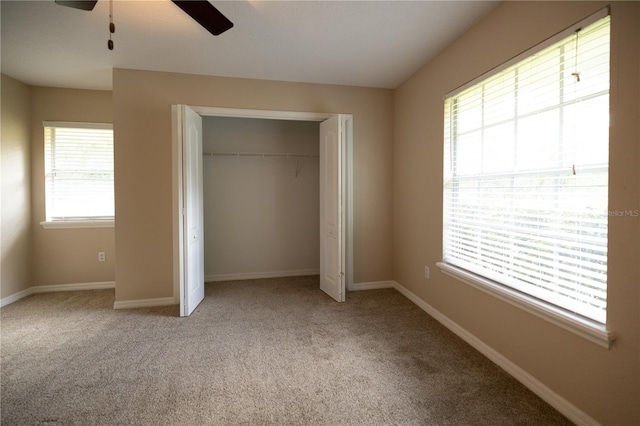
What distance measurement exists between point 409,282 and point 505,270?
57.9 inches

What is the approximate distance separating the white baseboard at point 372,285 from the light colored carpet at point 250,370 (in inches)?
20.7

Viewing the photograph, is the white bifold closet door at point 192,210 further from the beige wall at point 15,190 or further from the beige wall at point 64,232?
the beige wall at point 15,190

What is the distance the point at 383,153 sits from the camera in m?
3.88

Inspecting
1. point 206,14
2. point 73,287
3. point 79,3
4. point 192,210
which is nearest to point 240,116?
point 192,210

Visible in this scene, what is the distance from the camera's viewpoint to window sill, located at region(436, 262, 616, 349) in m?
1.50

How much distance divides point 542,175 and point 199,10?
2355 mm

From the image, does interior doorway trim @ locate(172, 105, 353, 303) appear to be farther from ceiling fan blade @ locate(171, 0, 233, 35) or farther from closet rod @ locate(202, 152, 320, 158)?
ceiling fan blade @ locate(171, 0, 233, 35)

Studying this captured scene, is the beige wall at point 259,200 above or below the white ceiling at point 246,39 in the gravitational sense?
below

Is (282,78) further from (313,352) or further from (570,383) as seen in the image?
(570,383)

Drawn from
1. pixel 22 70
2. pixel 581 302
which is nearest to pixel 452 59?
pixel 581 302

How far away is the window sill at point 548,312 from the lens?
1504 mm

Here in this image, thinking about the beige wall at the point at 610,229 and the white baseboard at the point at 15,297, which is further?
the white baseboard at the point at 15,297

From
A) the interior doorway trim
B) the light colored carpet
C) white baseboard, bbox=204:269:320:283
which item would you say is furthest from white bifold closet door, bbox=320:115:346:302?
white baseboard, bbox=204:269:320:283

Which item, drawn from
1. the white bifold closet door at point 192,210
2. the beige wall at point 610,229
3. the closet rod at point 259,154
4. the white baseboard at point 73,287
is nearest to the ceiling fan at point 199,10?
the white bifold closet door at point 192,210
